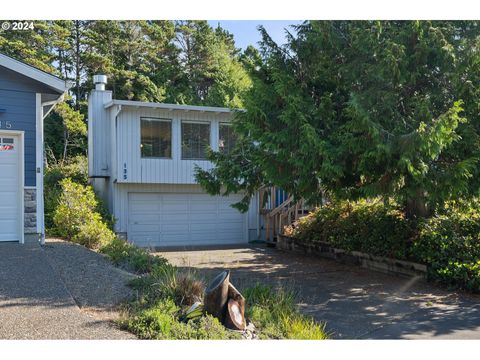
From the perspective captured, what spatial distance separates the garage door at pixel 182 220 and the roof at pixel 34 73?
19.3ft

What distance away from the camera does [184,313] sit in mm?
5559

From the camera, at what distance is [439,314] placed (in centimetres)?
698

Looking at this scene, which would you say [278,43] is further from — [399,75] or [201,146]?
[201,146]

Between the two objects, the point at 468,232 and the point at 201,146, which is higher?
the point at 201,146

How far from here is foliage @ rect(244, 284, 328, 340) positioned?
17.7ft

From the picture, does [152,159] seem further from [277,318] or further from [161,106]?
[277,318]

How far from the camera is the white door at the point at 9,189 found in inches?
377

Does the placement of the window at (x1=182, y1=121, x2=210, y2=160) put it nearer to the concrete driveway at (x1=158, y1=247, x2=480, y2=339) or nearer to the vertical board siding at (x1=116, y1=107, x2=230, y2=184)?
the vertical board siding at (x1=116, y1=107, x2=230, y2=184)

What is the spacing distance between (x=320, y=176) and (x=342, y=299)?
2.18 metres

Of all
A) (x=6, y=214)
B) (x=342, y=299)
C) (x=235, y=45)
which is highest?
(x=235, y=45)

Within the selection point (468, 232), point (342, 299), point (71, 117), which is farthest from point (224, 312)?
point (71, 117)

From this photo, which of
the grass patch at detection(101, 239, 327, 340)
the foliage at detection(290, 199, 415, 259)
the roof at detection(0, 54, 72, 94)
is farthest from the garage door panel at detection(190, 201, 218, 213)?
the grass patch at detection(101, 239, 327, 340)

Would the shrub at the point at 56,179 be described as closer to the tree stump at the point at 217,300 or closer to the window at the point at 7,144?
the window at the point at 7,144

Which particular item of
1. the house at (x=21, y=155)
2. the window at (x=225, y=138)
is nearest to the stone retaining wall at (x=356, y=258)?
the window at (x=225, y=138)
